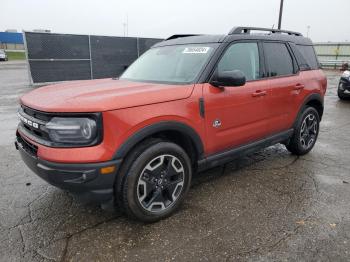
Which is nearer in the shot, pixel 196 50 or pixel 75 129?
pixel 75 129

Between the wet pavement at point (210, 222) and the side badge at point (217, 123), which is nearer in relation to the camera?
the wet pavement at point (210, 222)

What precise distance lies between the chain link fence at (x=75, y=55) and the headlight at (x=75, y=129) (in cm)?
1166

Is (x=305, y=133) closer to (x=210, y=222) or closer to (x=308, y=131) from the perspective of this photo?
(x=308, y=131)

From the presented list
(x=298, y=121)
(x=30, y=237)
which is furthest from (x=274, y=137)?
(x=30, y=237)

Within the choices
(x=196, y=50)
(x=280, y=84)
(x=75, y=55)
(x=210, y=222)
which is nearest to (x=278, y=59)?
(x=280, y=84)

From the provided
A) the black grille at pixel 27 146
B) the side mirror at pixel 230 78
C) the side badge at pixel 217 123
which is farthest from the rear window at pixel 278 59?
the black grille at pixel 27 146

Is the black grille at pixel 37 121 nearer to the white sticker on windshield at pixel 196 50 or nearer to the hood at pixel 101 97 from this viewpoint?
the hood at pixel 101 97

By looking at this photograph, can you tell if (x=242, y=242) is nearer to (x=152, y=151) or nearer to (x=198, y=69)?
(x=152, y=151)

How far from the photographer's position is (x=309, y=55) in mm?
5031

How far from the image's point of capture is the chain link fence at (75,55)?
13.1 m

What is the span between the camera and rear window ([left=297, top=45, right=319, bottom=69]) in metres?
4.89

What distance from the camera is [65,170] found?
8.44ft

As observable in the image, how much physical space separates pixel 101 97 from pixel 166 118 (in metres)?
0.61

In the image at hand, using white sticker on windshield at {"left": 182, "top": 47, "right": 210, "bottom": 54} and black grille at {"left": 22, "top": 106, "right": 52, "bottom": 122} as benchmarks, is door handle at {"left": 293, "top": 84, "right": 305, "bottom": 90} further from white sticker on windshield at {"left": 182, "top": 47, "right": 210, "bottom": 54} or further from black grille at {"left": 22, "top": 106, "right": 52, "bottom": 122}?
black grille at {"left": 22, "top": 106, "right": 52, "bottom": 122}
